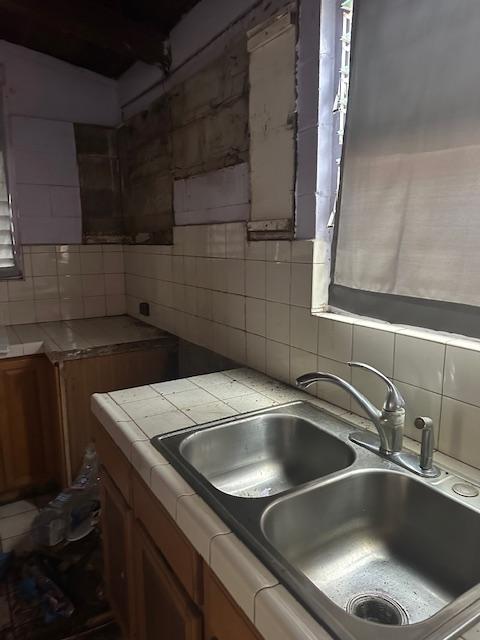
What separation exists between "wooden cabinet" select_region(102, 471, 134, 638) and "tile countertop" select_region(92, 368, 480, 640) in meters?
0.24

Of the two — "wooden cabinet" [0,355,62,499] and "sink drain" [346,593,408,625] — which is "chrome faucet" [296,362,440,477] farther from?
"wooden cabinet" [0,355,62,499]

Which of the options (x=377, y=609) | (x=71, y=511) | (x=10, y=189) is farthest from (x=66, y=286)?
(x=377, y=609)

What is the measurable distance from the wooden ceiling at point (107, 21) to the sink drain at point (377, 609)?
2.21m

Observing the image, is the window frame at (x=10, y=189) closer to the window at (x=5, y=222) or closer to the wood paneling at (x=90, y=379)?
the window at (x=5, y=222)

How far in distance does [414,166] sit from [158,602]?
1285mm

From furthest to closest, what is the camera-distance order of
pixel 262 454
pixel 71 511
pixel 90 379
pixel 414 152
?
pixel 90 379 < pixel 71 511 < pixel 262 454 < pixel 414 152

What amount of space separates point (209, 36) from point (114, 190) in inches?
51.7

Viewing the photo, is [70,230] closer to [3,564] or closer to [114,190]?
[114,190]

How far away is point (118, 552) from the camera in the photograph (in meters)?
1.50

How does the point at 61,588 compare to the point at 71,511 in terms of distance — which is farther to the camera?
the point at 71,511

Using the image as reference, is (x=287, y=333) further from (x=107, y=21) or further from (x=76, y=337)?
(x=107, y=21)

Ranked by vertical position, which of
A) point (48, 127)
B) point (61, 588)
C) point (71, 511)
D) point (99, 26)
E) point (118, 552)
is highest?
point (99, 26)

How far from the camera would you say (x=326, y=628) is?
64 cm

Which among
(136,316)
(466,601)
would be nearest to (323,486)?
(466,601)
